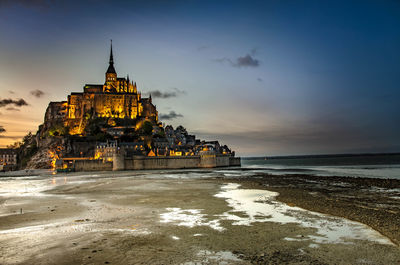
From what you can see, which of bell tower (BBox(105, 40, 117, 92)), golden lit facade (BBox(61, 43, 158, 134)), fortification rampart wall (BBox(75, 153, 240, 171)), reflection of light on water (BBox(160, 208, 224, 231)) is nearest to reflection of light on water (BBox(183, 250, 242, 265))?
reflection of light on water (BBox(160, 208, 224, 231))

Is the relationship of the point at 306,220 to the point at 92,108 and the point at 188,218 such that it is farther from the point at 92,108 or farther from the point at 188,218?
the point at 92,108

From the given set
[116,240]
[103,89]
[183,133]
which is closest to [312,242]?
[116,240]

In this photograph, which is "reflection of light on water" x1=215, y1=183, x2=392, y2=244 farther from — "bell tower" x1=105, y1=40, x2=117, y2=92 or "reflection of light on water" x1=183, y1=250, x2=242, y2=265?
"bell tower" x1=105, y1=40, x2=117, y2=92

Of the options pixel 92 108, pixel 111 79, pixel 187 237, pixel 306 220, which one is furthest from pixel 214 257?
pixel 111 79

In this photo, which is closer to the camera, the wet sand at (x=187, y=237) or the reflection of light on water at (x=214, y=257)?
the reflection of light on water at (x=214, y=257)

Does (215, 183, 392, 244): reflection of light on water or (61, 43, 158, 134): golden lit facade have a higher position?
(61, 43, 158, 134): golden lit facade

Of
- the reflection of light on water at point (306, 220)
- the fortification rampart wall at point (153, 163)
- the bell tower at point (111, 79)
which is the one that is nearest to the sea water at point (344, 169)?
the fortification rampart wall at point (153, 163)

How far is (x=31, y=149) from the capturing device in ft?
264

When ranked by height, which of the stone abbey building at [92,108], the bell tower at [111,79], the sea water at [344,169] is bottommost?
the sea water at [344,169]

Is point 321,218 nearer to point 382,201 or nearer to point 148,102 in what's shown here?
point 382,201

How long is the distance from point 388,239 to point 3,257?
10878mm

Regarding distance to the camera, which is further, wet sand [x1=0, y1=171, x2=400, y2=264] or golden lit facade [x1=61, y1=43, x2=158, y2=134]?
golden lit facade [x1=61, y1=43, x2=158, y2=134]

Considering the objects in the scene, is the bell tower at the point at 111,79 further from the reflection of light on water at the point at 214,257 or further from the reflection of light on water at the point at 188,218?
the reflection of light on water at the point at 214,257

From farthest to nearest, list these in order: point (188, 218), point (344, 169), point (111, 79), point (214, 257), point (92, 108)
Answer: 1. point (111, 79)
2. point (92, 108)
3. point (344, 169)
4. point (188, 218)
5. point (214, 257)
